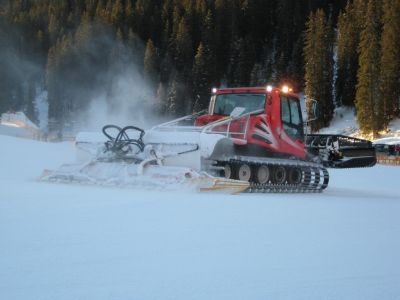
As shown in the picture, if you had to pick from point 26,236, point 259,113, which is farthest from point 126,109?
point 26,236

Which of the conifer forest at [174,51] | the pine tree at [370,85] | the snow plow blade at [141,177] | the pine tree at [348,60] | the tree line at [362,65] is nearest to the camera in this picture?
the snow plow blade at [141,177]

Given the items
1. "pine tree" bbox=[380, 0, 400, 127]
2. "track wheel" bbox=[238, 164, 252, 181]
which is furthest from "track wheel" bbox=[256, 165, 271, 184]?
"pine tree" bbox=[380, 0, 400, 127]

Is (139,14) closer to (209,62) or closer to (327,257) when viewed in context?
(209,62)

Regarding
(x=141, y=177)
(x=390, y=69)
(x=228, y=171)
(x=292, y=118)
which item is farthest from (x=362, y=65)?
(x=141, y=177)

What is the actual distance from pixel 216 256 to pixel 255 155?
19.4ft

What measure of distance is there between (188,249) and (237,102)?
21.5 ft

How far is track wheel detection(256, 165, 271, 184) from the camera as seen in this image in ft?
30.2

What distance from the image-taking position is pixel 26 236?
12.3ft

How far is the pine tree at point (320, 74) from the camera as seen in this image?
45250 mm

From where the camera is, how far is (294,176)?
1016 centimetres

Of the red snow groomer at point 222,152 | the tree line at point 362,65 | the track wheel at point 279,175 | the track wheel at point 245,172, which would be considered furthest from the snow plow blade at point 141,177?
the tree line at point 362,65

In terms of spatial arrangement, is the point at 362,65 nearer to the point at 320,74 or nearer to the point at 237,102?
the point at 320,74

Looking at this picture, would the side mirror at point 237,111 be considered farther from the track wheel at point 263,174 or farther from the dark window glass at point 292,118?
the track wheel at point 263,174

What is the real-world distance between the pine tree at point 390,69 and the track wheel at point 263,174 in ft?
103
